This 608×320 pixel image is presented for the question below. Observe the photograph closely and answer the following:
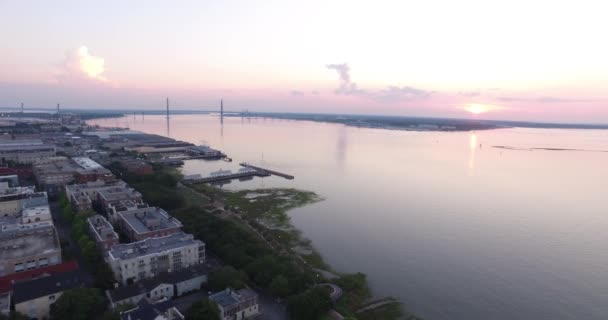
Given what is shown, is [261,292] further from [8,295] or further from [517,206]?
[517,206]

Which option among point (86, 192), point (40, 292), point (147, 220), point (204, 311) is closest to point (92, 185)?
point (86, 192)

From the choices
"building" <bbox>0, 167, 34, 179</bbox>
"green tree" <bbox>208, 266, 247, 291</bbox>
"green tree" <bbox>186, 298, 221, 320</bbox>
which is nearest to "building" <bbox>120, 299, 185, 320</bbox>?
"green tree" <bbox>186, 298, 221, 320</bbox>

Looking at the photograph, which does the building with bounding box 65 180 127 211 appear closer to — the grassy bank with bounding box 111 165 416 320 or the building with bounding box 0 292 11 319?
the grassy bank with bounding box 111 165 416 320

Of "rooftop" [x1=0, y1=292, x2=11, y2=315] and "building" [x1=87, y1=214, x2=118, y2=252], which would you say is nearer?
"rooftop" [x1=0, y1=292, x2=11, y2=315]

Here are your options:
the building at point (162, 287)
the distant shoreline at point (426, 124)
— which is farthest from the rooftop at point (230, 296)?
the distant shoreline at point (426, 124)

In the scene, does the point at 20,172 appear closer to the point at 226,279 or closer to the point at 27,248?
the point at 27,248

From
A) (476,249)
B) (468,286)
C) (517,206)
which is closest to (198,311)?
(468,286)
